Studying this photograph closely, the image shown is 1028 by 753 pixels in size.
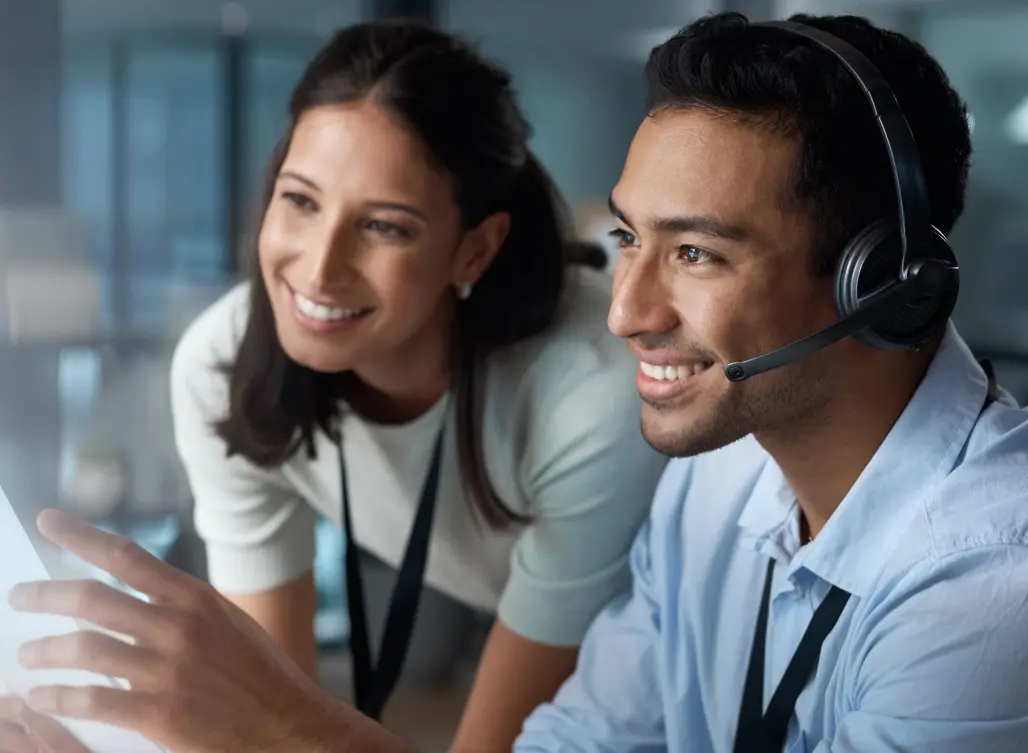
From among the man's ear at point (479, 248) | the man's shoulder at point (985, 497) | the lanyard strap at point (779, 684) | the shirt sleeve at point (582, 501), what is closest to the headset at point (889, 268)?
the man's shoulder at point (985, 497)

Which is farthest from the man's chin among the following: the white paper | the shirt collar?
the white paper

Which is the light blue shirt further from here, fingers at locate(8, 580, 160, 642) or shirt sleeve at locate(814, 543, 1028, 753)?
fingers at locate(8, 580, 160, 642)

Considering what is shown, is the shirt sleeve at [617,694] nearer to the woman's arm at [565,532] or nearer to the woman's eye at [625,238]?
the woman's arm at [565,532]

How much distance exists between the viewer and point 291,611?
1350mm

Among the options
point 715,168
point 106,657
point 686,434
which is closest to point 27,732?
point 106,657

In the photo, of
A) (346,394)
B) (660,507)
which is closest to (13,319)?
(346,394)

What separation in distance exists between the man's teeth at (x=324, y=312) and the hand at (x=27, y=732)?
47 centimetres

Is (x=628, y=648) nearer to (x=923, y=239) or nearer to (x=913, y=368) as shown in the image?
(x=913, y=368)

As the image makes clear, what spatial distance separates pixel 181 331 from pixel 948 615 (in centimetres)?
106

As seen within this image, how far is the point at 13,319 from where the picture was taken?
105 centimetres

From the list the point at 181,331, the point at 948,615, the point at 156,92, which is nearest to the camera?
the point at 948,615

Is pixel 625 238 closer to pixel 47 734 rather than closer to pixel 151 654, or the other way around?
pixel 151 654

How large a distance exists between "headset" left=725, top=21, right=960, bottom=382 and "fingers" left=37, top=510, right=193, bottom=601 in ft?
1.44

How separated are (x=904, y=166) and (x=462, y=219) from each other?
508 mm
